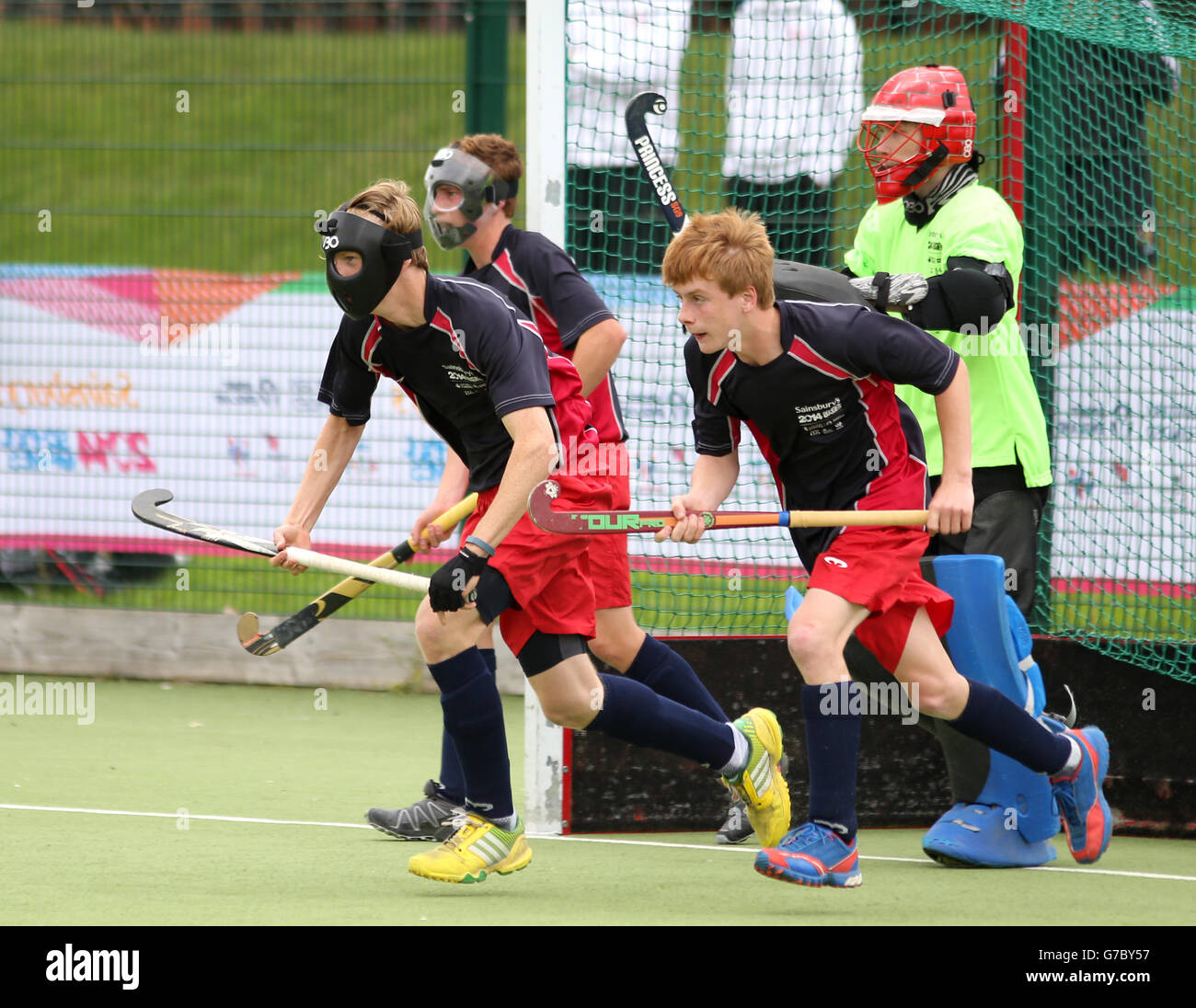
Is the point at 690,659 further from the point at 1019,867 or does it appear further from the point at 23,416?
the point at 23,416

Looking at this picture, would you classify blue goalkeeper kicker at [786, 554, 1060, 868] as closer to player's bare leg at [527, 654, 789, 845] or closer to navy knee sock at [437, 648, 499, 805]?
player's bare leg at [527, 654, 789, 845]

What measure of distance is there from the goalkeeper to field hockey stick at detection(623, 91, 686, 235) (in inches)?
Result: 19.9

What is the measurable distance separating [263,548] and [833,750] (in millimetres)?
1309

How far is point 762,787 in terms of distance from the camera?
4.25 metres

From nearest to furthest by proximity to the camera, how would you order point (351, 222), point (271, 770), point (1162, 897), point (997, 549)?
point (351, 222) → point (1162, 897) → point (997, 549) → point (271, 770)

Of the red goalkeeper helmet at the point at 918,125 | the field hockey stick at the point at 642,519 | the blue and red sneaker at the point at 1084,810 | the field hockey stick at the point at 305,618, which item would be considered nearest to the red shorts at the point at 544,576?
the field hockey stick at the point at 642,519

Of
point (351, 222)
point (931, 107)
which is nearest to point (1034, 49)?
point (931, 107)

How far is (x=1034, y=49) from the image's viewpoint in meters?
5.07

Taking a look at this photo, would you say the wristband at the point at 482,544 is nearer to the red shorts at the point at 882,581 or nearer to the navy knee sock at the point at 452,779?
the red shorts at the point at 882,581

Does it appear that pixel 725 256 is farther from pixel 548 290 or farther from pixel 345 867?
pixel 345 867

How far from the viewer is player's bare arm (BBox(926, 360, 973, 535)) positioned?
3.87 m

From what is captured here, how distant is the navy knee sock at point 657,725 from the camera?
407 centimetres

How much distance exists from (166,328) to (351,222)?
393 centimetres

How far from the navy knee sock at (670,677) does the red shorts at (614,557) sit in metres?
0.14
